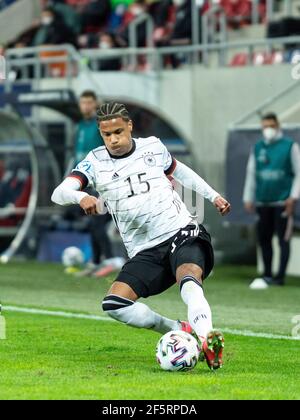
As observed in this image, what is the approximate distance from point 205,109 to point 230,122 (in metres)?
0.55

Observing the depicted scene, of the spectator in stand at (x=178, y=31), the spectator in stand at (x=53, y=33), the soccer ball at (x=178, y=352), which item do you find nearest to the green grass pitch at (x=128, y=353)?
the soccer ball at (x=178, y=352)

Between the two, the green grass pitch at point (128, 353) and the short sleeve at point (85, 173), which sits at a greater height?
the short sleeve at point (85, 173)

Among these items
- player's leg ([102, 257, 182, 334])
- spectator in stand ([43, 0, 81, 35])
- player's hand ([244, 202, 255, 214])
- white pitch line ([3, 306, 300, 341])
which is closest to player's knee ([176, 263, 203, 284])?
player's leg ([102, 257, 182, 334])

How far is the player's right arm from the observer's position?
347 inches

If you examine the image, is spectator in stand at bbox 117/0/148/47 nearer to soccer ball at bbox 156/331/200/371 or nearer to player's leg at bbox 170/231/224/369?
player's leg at bbox 170/231/224/369

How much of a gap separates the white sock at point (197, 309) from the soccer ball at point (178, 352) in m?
0.10

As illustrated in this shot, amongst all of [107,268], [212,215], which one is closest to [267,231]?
[107,268]

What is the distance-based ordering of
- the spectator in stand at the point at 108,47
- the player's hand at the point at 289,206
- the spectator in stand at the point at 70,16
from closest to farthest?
1. the player's hand at the point at 289,206
2. the spectator in stand at the point at 108,47
3. the spectator in stand at the point at 70,16

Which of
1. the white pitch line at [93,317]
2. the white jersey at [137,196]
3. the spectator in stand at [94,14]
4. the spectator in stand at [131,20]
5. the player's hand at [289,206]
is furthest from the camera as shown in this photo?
the spectator in stand at [94,14]

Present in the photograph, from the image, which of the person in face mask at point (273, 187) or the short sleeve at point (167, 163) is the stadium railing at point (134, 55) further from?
the short sleeve at point (167, 163)

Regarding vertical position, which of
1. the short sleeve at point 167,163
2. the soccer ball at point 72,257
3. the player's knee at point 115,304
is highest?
the short sleeve at point 167,163

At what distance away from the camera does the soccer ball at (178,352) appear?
868 centimetres

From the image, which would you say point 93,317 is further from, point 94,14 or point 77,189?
point 94,14

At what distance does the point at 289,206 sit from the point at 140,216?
703 cm
